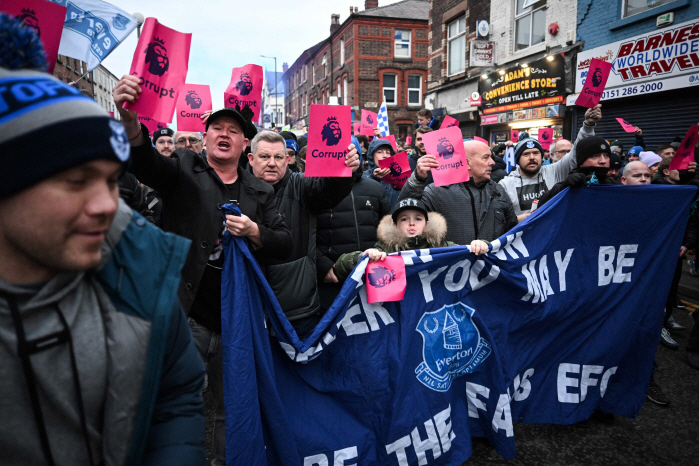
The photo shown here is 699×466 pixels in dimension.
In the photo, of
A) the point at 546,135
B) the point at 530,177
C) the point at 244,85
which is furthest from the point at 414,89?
the point at 244,85

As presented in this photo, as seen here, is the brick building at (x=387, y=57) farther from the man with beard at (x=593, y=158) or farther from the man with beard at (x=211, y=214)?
the man with beard at (x=211, y=214)

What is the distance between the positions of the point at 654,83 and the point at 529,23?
191 inches

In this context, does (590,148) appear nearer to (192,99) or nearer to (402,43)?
(192,99)

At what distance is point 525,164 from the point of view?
4.51 metres

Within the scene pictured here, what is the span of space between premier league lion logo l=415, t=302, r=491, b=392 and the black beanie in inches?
79.3

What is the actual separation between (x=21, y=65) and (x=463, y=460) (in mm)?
2901

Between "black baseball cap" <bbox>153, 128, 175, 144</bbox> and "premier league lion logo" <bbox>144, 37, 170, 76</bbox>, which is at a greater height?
"premier league lion logo" <bbox>144, 37, 170, 76</bbox>

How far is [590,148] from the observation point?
3873 millimetres

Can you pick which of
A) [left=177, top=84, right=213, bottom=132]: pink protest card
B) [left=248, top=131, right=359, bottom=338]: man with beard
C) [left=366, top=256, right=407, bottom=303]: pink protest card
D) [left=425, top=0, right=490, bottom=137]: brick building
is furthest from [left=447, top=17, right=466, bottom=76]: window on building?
[left=366, top=256, right=407, bottom=303]: pink protest card

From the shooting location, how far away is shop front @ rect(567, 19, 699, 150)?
28.5 ft

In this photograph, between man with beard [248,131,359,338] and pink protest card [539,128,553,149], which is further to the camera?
pink protest card [539,128,553,149]

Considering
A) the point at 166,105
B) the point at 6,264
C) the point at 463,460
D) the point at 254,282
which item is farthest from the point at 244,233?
the point at 463,460

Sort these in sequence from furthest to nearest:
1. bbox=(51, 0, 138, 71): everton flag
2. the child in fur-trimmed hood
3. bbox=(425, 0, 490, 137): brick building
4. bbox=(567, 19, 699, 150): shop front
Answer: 1. bbox=(425, 0, 490, 137): brick building
2. bbox=(567, 19, 699, 150): shop front
3. the child in fur-trimmed hood
4. bbox=(51, 0, 138, 71): everton flag

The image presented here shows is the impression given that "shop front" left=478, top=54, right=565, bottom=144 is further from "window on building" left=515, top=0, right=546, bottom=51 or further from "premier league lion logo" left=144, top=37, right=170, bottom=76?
"premier league lion logo" left=144, top=37, right=170, bottom=76
